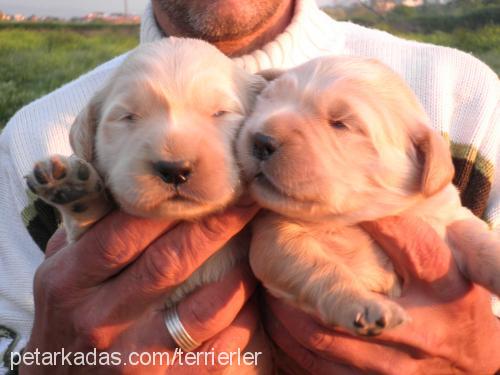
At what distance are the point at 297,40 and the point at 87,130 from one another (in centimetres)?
141

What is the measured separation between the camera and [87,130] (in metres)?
2.50

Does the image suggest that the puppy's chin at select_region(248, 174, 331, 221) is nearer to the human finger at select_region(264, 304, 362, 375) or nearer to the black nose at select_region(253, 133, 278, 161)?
the black nose at select_region(253, 133, 278, 161)

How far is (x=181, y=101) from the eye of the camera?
2236mm

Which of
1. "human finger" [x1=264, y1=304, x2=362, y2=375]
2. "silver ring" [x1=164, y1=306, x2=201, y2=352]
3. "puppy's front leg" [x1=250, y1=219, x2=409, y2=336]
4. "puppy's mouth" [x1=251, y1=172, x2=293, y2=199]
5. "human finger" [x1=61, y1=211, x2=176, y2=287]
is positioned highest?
"puppy's mouth" [x1=251, y1=172, x2=293, y2=199]

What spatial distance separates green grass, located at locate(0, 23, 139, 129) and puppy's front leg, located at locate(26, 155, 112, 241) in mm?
4927

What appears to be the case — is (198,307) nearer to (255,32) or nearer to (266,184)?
(266,184)

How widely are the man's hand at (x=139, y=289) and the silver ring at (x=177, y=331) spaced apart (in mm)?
20

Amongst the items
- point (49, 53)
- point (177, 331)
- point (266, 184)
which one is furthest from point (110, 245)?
point (49, 53)

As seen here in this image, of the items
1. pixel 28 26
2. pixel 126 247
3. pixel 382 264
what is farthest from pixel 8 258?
pixel 28 26

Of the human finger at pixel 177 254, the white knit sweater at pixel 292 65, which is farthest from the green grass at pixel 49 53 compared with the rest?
the human finger at pixel 177 254

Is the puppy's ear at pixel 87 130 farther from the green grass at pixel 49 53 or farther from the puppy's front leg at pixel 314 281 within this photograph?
the green grass at pixel 49 53

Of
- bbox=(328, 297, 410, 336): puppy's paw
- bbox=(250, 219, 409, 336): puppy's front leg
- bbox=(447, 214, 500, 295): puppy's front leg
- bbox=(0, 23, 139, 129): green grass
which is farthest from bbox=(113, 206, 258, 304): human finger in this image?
bbox=(0, 23, 139, 129): green grass

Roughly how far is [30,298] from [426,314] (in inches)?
85.4

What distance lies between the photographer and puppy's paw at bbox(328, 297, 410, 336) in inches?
77.8
